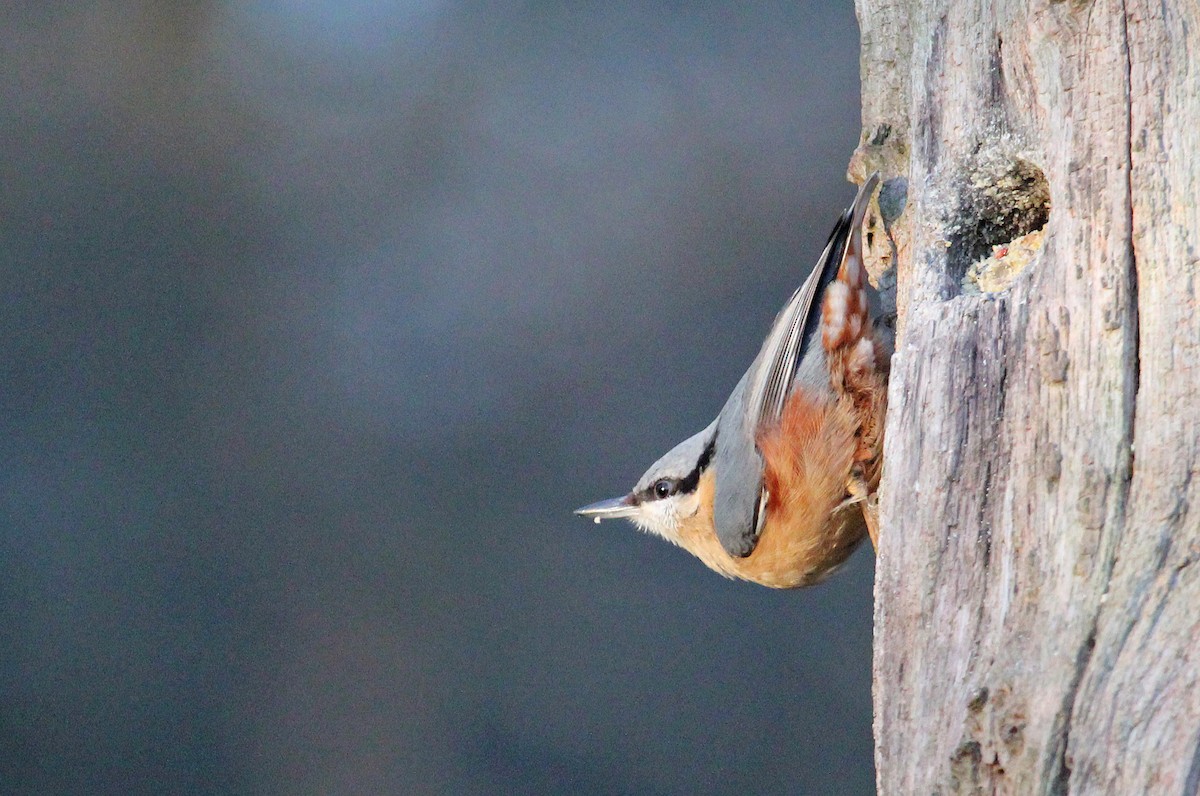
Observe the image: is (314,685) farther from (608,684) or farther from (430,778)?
(608,684)

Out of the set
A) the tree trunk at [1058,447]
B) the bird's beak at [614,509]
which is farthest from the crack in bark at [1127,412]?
the bird's beak at [614,509]

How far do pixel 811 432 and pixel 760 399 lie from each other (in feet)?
0.50

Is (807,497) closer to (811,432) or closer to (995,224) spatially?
(811,432)

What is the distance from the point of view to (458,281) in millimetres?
3908

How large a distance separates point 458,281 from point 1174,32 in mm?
2924

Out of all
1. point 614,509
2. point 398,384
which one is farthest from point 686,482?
point 398,384

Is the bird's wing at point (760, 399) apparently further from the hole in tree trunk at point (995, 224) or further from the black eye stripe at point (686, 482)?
the hole in tree trunk at point (995, 224)

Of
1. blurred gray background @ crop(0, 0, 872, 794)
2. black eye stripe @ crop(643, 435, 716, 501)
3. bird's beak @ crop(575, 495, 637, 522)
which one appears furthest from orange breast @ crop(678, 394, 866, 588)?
blurred gray background @ crop(0, 0, 872, 794)

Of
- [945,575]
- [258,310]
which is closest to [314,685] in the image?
[258,310]

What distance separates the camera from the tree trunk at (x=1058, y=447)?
1146mm

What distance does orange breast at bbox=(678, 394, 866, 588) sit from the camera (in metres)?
2.07

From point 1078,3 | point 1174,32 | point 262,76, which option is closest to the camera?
point 1174,32

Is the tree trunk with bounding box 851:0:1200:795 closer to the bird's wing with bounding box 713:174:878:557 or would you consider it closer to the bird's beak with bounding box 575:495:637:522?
the bird's wing with bounding box 713:174:878:557

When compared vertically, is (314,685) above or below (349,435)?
below
